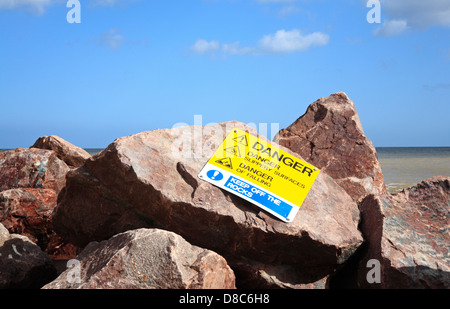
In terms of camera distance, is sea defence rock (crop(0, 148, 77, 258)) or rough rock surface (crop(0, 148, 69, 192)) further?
rough rock surface (crop(0, 148, 69, 192))

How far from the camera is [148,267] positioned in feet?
11.1

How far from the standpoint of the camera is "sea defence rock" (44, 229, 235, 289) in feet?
11.0

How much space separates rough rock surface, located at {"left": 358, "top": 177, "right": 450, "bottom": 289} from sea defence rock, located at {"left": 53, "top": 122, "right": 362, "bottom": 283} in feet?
0.73

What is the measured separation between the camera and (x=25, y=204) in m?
5.86

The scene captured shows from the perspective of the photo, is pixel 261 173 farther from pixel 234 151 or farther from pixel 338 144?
pixel 338 144

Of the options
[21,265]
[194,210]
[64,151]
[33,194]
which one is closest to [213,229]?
[194,210]

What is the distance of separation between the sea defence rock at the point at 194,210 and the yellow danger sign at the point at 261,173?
3.2 inches

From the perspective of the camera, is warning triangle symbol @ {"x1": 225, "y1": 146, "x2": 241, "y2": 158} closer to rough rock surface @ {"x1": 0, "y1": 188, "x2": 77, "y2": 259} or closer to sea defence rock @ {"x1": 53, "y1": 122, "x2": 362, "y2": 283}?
sea defence rock @ {"x1": 53, "y1": 122, "x2": 362, "y2": 283}

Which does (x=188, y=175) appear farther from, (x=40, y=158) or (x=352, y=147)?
(x=40, y=158)

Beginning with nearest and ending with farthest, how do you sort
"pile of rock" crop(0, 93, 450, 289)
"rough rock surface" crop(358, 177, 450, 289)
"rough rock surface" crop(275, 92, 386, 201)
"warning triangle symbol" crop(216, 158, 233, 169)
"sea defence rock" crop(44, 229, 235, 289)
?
"sea defence rock" crop(44, 229, 235, 289) → "pile of rock" crop(0, 93, 450, 289) → "rough rock surface" crop(358, 177, 450, 289) → "warning triangle symbol" crop(216, 158, 233, 169) → "rough rock surface" crop(275, 92, 386, 201)

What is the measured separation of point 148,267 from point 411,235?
2.47 meters

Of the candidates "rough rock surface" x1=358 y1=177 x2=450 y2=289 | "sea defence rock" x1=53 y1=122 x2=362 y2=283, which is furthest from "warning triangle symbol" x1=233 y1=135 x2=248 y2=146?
"rough rock surface" x1=358 y1=177 x2=450 y2=289

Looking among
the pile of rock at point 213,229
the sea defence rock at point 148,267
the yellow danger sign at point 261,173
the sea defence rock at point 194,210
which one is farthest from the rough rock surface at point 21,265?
the yellow danger sign at point 261,173

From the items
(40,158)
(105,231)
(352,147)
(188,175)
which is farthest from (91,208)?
(352,147)
